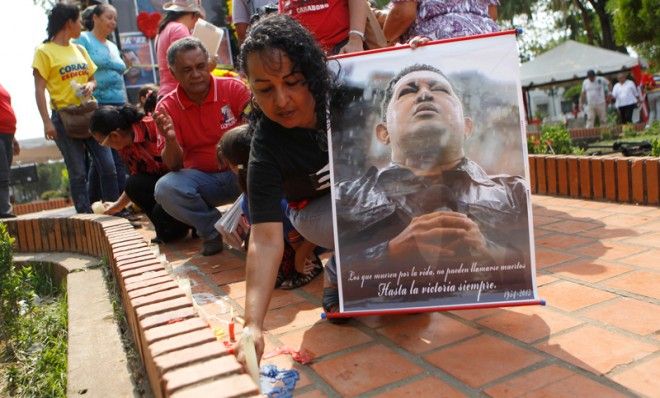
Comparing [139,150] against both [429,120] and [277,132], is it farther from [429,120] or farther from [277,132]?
[429,120]

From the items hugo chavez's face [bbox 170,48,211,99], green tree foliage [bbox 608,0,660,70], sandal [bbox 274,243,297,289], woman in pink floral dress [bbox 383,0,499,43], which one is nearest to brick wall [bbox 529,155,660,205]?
woman in pink floral dress [bbox 383,0,499,43]

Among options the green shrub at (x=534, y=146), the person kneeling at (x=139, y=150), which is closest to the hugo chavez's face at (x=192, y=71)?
the person kneeling at (x=139, y=150)

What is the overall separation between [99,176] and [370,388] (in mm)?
3922

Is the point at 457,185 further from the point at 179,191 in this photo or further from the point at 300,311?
the point at 179,191

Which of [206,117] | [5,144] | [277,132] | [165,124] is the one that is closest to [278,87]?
[277,132]

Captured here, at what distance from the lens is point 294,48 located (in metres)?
1.92

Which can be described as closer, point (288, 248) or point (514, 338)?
point (514, 338)

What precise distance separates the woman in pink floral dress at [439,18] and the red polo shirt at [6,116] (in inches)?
Answer: 143

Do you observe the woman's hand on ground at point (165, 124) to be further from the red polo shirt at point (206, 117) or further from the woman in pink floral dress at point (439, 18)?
the woman in pink floral dress at point (439, 18)

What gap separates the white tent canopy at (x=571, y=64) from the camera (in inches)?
591

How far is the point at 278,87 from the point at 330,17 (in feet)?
5.07

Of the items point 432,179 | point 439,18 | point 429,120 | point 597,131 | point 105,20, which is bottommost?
point 597,131

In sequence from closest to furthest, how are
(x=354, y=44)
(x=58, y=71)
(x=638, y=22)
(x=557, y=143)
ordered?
(x=354, y=44)
(x=58, y=71)
(x=557, y=143)
(x=638, y=22)

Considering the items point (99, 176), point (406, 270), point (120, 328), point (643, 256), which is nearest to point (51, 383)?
point (120, 328)
